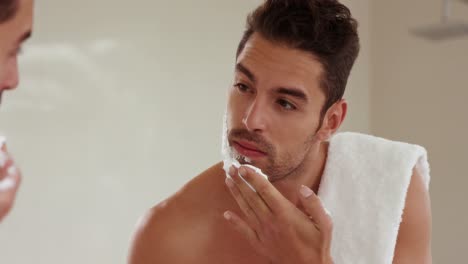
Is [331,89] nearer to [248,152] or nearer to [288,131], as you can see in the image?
[288,131]

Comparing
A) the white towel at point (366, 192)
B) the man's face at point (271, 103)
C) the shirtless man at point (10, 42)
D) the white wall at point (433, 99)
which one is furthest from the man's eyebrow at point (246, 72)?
the white wall at point (433, 99)

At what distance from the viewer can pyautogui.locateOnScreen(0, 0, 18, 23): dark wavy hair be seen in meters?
0.76

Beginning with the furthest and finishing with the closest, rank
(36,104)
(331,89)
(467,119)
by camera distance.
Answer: (467,119) < (36,104) < (331,89)

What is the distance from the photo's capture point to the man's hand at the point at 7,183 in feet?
2.34

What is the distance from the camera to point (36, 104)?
77.2 inches

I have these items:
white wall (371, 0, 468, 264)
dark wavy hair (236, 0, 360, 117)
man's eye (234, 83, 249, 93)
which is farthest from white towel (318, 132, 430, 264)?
white wall (371, 0, 468, 264)

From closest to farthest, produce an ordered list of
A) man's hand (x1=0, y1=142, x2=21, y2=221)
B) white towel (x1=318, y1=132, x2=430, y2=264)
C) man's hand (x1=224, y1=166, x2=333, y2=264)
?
man's hand (x1=0, y1=142, x2=21, y2=221), man's hand (x1=224, y1=166, x2=333, y2=264), white towel (x1=318, y1=132, x2=430, y2=264)

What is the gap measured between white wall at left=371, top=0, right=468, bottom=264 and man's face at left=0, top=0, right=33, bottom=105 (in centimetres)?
198

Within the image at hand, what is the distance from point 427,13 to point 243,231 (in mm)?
1710

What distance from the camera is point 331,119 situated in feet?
4.97

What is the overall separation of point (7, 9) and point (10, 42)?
0.04 meters

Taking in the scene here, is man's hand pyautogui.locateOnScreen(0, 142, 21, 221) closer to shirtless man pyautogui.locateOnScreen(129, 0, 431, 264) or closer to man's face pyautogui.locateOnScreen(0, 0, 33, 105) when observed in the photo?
man's face pyautogui.locateOnScreen(0, 0, 33, 105)

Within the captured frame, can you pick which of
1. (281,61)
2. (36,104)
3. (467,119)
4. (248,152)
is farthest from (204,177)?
(467,119)

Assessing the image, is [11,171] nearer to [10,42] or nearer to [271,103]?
[10,42]
